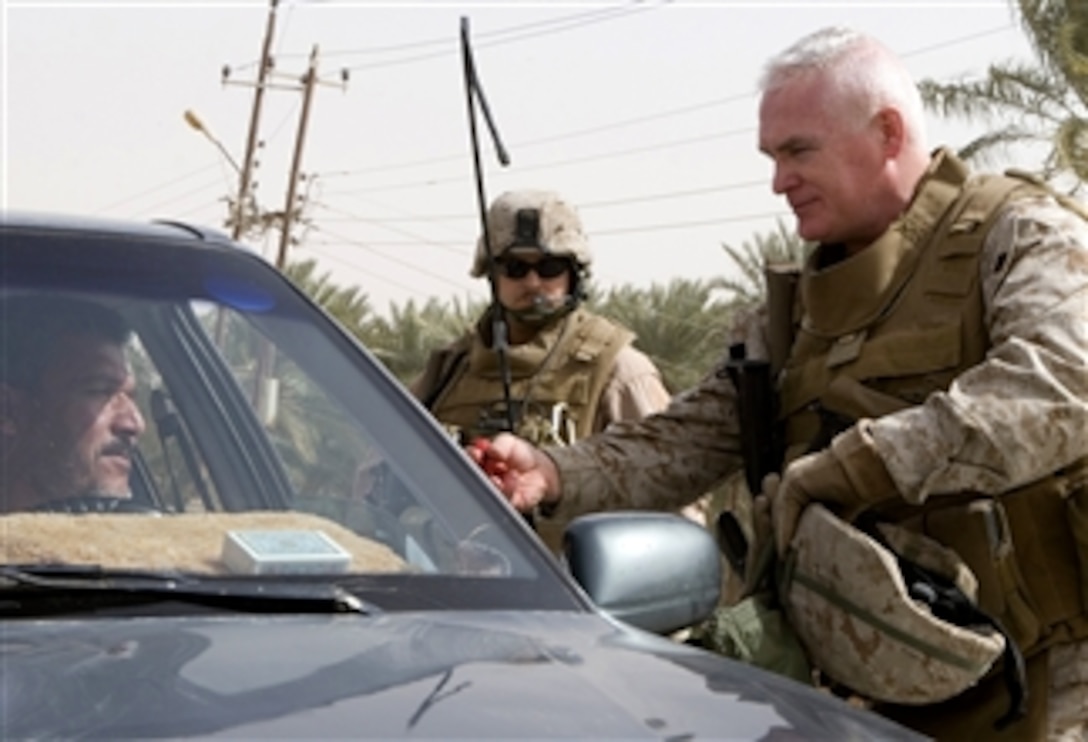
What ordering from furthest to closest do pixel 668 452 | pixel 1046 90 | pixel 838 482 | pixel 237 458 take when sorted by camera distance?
pixel 1046 90 < pixel 668 452 < pixel 838 482 < pixel 237 458

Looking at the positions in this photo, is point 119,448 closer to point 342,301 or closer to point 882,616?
point 882,616

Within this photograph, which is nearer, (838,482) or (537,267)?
(838,482)

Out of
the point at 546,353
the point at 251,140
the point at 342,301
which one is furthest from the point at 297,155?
the point at 546,353

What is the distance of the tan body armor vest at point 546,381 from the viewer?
6570mm

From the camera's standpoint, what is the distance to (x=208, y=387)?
3.12 meters

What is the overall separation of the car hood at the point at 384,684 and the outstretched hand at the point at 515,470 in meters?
1.88

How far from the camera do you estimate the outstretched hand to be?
435 cm

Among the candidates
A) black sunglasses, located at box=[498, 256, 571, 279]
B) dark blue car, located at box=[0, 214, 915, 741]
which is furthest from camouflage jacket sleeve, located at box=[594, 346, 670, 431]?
dark blue car, located at box=[0, 214, 915, 741]

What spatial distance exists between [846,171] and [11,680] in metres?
2.61

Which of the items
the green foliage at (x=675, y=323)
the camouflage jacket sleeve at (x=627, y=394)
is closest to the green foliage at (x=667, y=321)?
the green foliage at (x=675, y=323)

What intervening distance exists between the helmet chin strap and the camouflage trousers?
2.89 metres

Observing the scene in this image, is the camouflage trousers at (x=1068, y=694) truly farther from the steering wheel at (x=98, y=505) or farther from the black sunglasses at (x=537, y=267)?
the black sunglasses at (x=537, y=267)

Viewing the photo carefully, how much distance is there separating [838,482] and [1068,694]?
A: 0.64m

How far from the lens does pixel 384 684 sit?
206cm
